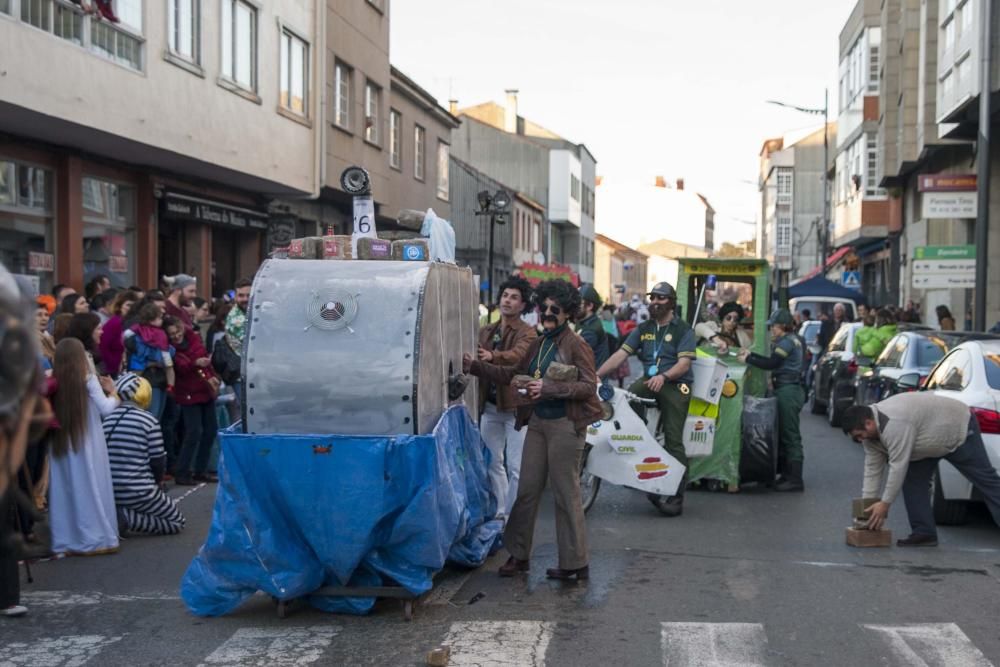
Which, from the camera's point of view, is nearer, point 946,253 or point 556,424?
point 556,424

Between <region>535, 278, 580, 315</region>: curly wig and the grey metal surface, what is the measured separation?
1111 millimetres

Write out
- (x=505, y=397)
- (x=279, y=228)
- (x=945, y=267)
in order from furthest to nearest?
(x=279, y=228)
(x=945, y=267)
(x=505, y=397)

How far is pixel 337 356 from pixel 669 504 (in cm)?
436

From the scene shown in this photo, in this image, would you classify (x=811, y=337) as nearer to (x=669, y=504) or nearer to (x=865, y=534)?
(x=669, y=504)

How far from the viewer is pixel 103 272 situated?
1742cm

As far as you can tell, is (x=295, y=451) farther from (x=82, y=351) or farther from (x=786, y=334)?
(x=786, y=334)

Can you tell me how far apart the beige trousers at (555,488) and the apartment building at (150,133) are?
7.96m

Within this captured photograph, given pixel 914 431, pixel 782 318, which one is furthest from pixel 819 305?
pixel 914 431

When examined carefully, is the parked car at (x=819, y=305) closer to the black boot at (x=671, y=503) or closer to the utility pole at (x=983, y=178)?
the utility pole at (x=983, y=178)

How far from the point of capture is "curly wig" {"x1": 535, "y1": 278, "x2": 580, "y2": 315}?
7898mm

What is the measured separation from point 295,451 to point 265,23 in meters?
15.2

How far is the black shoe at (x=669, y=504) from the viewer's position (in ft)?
33.7

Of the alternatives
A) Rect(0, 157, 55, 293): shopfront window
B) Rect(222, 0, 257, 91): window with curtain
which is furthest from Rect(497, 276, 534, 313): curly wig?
Rect(222, 0, 257, 91): window with curtain

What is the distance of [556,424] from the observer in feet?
25.4
